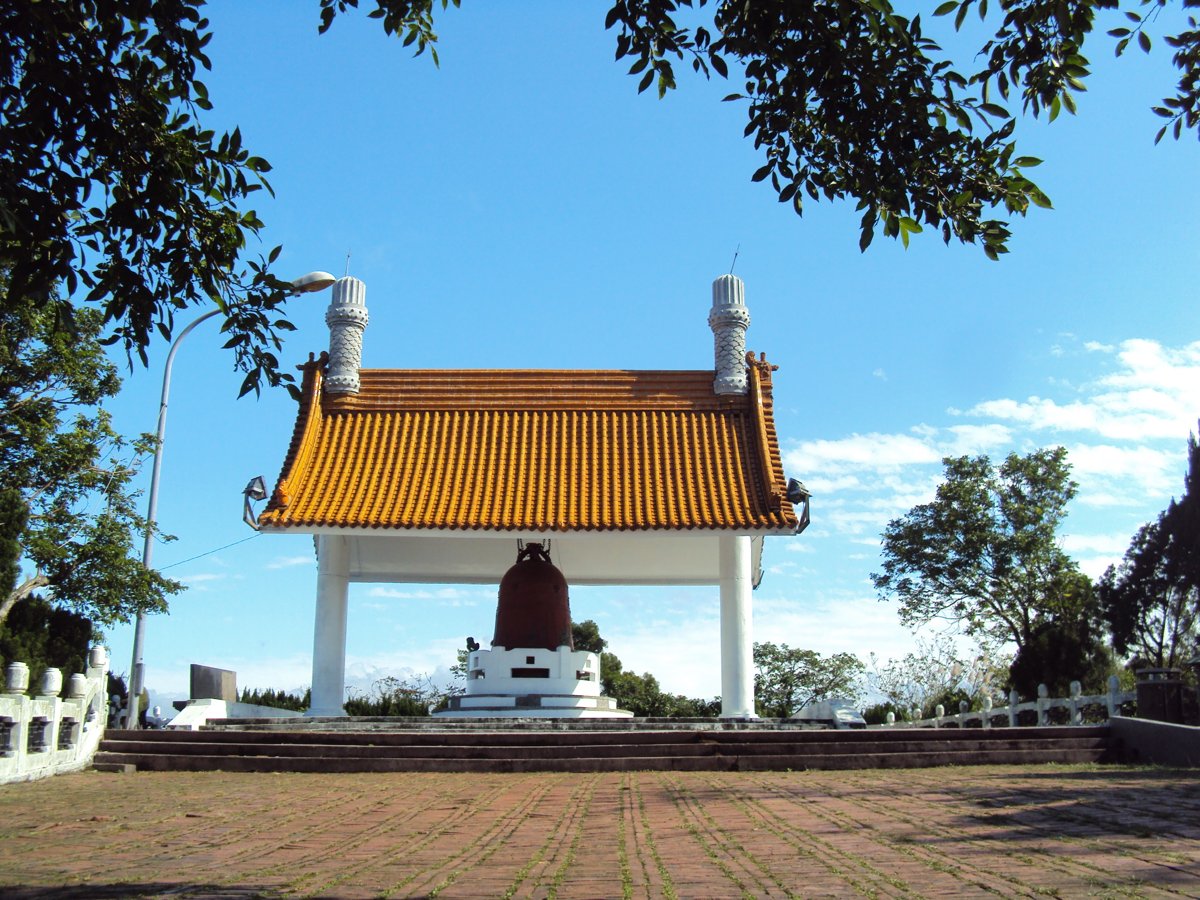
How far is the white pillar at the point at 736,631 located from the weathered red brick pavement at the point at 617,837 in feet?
21.6

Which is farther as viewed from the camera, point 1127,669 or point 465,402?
point 1127,669

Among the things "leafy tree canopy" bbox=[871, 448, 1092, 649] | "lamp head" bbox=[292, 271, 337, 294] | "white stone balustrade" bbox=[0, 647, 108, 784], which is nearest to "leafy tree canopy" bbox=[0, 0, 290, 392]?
"white stone balustrade" bbox=[0, 647, 108, 784]

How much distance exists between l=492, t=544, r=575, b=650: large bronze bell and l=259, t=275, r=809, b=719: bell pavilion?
840mm

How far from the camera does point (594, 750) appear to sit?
13719mm

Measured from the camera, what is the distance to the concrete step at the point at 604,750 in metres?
13.3

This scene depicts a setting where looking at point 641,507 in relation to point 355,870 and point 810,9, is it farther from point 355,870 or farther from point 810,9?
point 810,9

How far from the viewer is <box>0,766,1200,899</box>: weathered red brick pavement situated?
19.1 ft

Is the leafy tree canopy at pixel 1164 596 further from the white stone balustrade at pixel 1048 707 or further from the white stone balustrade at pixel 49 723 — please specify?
the white stone balustrade at pixel 49 723

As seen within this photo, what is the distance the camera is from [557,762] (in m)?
13.3

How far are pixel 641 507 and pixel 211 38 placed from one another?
44.9ft

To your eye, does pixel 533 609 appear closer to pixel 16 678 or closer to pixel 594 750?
pixel 594 750

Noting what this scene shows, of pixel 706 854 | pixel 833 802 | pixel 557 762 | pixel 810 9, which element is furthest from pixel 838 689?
pixel 810 9

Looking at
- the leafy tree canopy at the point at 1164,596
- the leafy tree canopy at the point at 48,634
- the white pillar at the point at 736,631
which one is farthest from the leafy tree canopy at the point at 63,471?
the leafy tree canopy at the point at 1164,596

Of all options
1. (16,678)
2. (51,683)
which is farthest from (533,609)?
(16,678)
